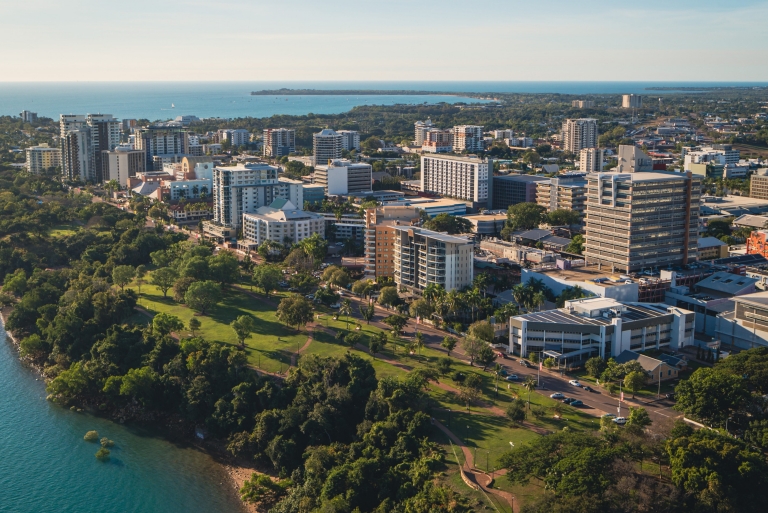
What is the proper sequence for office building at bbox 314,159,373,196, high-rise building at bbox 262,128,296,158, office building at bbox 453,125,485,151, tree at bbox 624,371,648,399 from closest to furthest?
tree at bbox 624,371,648,399
office building at bbox 314,159,373,196
high-rise building at bbox 262,128,296,158
office building at bbox 453,125,485,151

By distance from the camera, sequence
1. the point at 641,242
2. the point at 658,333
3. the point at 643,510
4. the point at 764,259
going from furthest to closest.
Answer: the point at 764,259 < the point at 641,242 < the point at 658,333 < the point at 643,510

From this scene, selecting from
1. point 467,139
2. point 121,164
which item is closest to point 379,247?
point 121,164

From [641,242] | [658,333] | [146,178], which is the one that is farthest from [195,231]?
[658,333]

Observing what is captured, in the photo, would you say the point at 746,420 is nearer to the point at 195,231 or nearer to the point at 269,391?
the point at 269,391

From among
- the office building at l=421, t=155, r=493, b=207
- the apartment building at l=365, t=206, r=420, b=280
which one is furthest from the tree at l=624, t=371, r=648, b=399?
the office building at l=421, t=155, r=493, b=207

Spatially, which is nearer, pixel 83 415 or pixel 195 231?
pixel 83 415

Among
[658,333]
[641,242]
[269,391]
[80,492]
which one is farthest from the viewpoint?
[641,242]

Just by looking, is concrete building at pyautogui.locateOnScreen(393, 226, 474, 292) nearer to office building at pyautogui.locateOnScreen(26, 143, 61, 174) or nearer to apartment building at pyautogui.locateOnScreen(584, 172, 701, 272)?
apartment building at pyautogui.locateOnScreen(584, 172, 701, 272)
